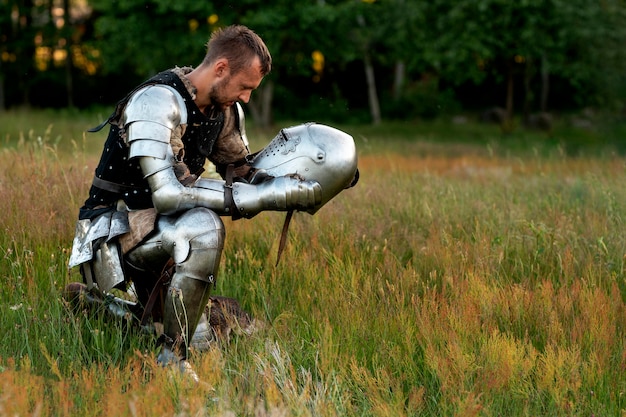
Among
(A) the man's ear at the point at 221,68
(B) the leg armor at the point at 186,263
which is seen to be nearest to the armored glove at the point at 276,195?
(B) the leg armor at the point at 186,263

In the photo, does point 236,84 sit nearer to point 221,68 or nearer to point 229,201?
point 221,68

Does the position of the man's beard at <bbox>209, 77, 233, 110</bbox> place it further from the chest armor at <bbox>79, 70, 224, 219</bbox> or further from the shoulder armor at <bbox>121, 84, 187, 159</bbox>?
the shoulder armor at <bbox>121, 84, 187, 159</bbox>

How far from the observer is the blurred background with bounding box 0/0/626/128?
17.0 metres

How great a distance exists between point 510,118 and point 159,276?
17760mm

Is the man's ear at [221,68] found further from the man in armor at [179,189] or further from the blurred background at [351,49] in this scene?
the blurred background at [351,49]

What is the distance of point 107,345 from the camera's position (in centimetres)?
362

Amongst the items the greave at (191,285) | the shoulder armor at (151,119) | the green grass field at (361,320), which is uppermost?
the shoulder armor at (151,119)

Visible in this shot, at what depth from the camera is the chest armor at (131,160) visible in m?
3.54

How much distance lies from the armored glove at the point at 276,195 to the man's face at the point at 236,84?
42cm

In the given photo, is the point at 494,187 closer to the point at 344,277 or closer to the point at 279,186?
the point at 344,277

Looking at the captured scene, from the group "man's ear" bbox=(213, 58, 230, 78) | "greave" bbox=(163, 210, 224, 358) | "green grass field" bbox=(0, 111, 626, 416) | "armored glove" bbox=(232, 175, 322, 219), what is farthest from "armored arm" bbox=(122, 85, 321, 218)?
"green grass field" bbox=(0, 111, 626, 416)

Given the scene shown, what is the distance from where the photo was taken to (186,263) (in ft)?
10.9

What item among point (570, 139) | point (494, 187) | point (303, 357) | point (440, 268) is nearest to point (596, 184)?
point (494, 187)

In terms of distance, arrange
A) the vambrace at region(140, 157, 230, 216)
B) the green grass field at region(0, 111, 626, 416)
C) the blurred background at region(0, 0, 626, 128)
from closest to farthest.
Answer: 1. the green grass field at region(0, 111, 626, 416)
2. the vambrace at region(140, 157, 230, 216)
3. the blurred background at region(0, 0, 626, 128)
